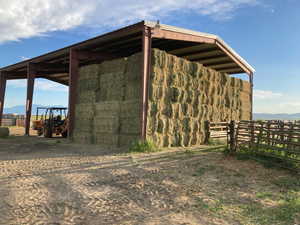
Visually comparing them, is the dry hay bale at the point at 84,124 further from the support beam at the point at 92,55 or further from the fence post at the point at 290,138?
the fence post at the point at 290,138

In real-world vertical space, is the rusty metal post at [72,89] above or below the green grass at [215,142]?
above

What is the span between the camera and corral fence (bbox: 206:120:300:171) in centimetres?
795

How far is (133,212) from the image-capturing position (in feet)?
14.6

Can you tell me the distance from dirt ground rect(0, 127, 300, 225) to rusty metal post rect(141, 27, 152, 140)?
2109mm

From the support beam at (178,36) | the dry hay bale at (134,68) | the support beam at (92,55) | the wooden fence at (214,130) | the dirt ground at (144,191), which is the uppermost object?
the support beam at (178,36)

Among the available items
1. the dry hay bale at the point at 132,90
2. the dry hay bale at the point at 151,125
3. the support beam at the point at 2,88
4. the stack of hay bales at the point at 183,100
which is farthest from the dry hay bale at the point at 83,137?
the support beam at the point at 2,88

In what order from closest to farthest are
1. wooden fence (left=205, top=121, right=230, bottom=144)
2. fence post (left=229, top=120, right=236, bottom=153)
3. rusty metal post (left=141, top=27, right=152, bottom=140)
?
fence post (left=229, top=120, right=236, bottom=153) → rusty metal post (left=141, top=27, right=152, bottom=140) → wooden fence (left=205, top=121, right=230, bottom=144)

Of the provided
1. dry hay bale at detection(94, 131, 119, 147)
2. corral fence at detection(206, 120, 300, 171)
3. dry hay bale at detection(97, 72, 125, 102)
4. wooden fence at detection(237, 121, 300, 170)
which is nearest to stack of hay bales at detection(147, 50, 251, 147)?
dry hay bale at detection(97, 72, 125, 102)

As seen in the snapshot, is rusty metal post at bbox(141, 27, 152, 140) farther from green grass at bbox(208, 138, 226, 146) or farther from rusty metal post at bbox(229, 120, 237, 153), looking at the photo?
green grass at bbox(208, 138, 226, 146)

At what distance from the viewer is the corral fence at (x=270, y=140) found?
795 centimetres

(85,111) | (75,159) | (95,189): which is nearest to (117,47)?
(85,111)

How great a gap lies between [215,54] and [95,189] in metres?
13.1

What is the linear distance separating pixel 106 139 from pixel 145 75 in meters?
3.53

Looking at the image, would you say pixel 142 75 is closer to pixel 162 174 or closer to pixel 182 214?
pixel 162 174
